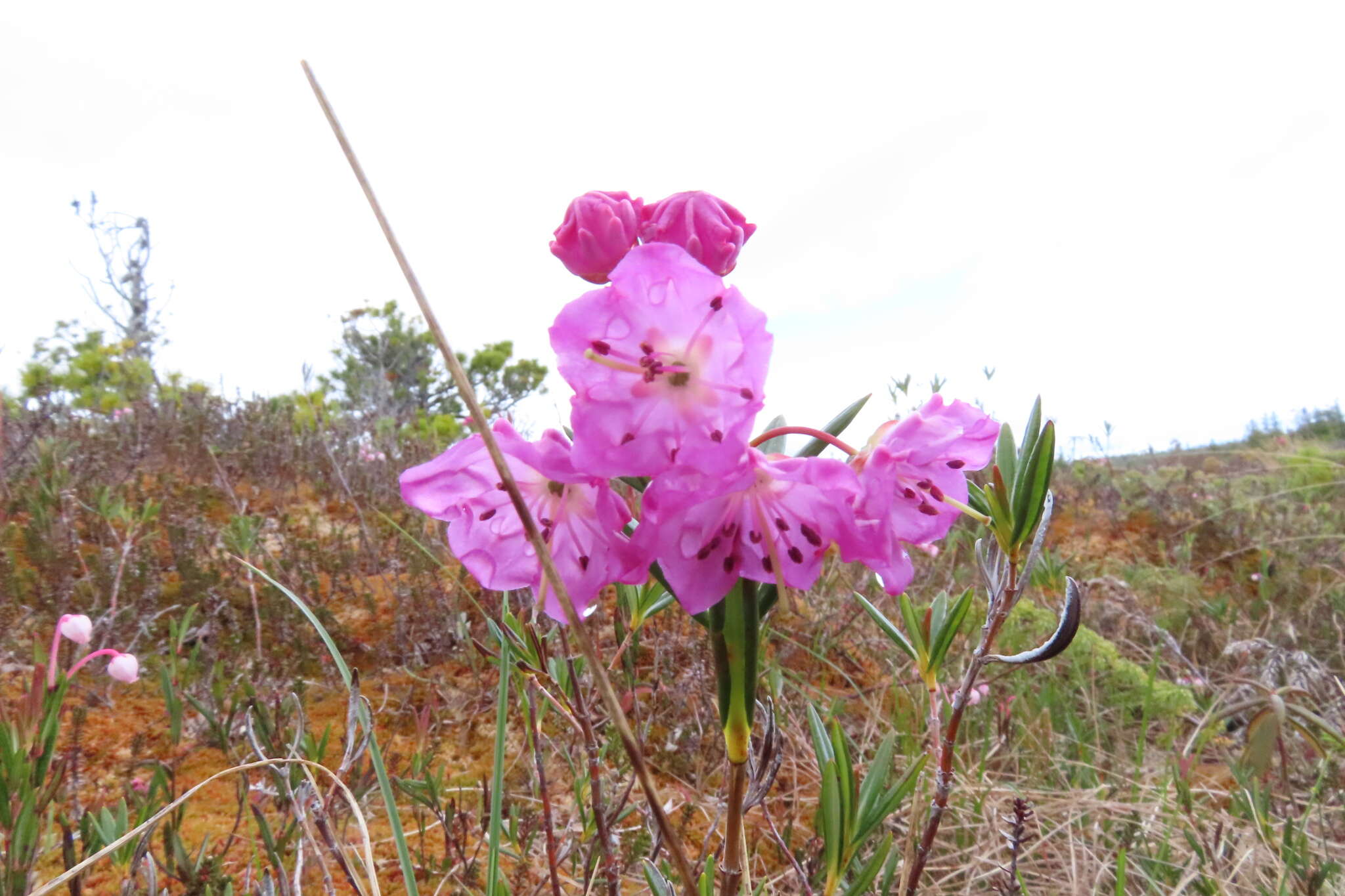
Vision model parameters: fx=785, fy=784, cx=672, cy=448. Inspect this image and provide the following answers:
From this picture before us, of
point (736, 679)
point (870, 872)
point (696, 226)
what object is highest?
point (696, 226)

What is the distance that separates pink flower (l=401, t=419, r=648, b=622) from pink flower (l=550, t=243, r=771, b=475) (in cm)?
8

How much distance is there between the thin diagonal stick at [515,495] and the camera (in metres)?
0.91

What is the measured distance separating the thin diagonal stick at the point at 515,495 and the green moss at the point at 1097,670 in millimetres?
2717

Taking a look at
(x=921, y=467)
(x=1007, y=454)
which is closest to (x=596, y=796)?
(x=921, y=467)

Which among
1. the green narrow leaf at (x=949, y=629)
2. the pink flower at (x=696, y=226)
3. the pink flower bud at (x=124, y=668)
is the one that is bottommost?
the green narrow leaf at (x=949, y=629)

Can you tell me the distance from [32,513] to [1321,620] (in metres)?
6.54

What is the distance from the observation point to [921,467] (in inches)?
47.6

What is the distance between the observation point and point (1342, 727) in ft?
9.87

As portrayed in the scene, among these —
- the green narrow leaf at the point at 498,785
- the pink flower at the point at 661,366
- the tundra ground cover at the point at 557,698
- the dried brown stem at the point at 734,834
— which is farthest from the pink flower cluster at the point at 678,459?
the tundra ground cover at the point at 557,698

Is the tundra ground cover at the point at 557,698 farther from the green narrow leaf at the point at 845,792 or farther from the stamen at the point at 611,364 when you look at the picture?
the stamen at the point at 611,364

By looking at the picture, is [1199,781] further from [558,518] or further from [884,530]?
[558,518]

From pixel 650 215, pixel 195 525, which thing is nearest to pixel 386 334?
pixel 195 525

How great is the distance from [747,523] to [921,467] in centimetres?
32

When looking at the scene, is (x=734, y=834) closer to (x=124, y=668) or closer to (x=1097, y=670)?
(x=124, y=668)
